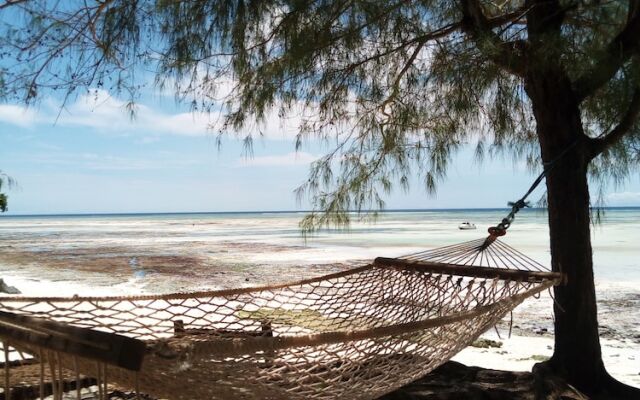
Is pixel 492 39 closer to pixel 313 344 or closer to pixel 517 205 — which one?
pixel 517 205

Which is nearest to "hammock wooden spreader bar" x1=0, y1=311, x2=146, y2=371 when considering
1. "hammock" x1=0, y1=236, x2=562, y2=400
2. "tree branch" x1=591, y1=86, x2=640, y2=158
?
"hammock" x1=0, y1=236, x2=562, y2=400

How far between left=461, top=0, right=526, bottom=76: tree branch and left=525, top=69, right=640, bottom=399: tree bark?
0.12m

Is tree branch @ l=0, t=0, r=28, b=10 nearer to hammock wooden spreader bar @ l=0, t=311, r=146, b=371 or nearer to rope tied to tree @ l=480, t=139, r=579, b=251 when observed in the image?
hammock wooden spreader bar @ l=0, t=311, r=146, b=371

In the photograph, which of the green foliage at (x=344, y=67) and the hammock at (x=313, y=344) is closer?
the hammock at (x=313, y=344)

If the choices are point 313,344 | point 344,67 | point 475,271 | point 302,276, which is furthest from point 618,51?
point 302,276

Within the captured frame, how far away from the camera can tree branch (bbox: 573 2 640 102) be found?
168 centimetres

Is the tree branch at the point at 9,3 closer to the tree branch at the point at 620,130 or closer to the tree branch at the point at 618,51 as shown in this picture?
the tree branch at the point at 618,51

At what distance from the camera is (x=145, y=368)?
0.82 metres

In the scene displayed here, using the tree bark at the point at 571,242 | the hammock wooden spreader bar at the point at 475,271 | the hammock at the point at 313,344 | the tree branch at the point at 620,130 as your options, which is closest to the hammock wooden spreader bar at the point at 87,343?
the hammock at the point at 313,344

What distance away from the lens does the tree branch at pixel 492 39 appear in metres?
1.66

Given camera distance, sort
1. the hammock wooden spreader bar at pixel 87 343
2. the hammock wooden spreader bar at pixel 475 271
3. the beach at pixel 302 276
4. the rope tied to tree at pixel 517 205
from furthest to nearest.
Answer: the beach at pixel 302 276 < the rope tied to tree at pixel 517 205 < the hammock wooden spreader bar at pixel 475 271 < the hammock wooden spreader bar at pixel 87 343

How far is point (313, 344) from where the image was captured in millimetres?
938

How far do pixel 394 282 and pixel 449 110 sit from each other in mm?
796

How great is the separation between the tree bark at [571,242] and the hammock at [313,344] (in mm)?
234
